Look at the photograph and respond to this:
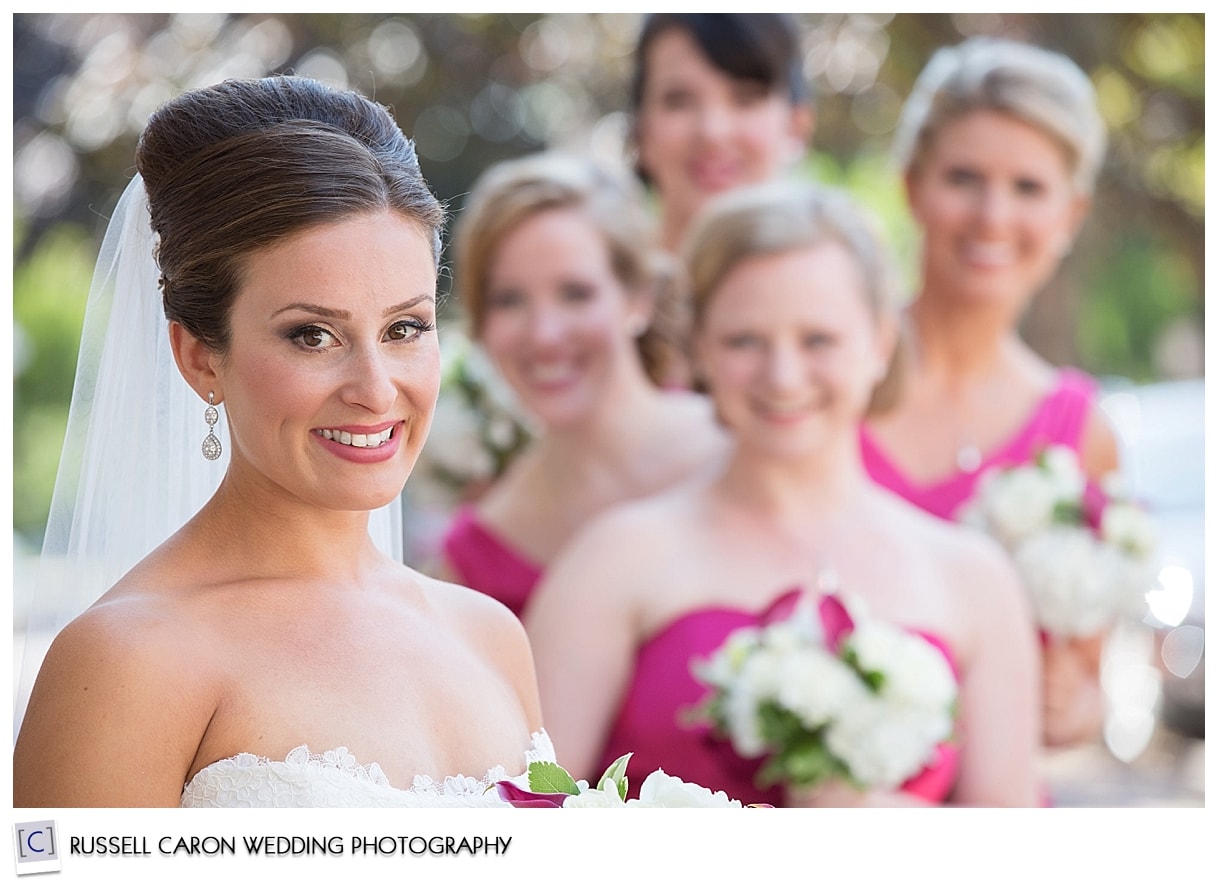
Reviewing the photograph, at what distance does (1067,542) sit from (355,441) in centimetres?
291

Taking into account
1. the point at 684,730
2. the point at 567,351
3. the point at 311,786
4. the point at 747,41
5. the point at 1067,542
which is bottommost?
the point at 684,730

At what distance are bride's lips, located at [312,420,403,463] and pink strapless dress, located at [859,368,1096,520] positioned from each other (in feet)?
9.10

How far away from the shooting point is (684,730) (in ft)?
10.6

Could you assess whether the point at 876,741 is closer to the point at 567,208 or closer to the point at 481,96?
the point at 567,208

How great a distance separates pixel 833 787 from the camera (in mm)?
3137

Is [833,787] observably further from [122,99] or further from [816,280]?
[122,99]

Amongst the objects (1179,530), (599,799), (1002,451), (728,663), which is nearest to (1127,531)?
(1002,451)

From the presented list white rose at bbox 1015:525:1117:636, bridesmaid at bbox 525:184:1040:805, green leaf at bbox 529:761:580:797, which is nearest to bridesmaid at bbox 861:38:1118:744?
white rose at bbox 1015:525:1117:636

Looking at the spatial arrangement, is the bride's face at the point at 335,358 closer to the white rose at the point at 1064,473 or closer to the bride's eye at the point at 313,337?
the bride's eye at the point at 313,337

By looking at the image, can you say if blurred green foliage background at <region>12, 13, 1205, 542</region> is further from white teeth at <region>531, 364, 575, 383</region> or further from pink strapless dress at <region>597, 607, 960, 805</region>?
pink strapless dress at <region>597, 607, 960, 805</region>

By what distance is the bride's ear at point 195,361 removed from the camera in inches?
72.4

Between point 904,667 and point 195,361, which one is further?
point 904,667

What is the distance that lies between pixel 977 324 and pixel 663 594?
174 centimetres
